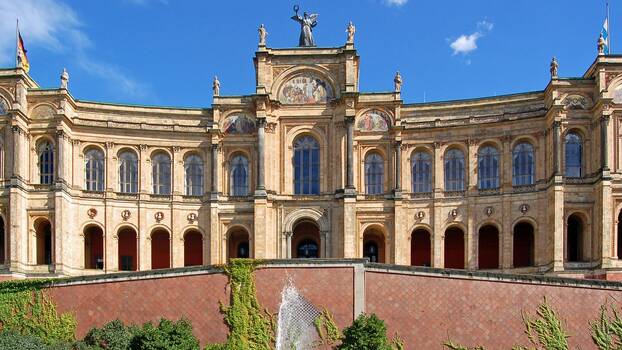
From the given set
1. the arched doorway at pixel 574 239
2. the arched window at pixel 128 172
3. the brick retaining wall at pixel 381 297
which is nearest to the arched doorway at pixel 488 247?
the arched doorway at pixel 574 239

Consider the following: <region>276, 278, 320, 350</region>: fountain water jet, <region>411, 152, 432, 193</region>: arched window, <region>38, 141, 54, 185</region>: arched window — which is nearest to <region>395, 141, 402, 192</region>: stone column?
<region>411, 152, 432, 193</region>: arched window

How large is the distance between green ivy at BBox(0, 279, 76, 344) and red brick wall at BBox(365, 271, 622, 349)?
15.1 meters

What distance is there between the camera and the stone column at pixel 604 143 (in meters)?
50.7

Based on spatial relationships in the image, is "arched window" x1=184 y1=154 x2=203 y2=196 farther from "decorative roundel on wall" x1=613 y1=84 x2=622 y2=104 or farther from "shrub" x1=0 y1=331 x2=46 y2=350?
"decorative roundel on wall" x1=613 y1=84 x2=622 y2=104

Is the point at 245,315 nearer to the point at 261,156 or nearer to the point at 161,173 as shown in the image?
the point at 261,156

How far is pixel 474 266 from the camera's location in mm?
54906

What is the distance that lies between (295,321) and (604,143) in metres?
24.7

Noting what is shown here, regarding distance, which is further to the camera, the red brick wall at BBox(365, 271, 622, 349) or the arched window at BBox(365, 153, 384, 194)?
the arched window at BBox(365, 153, 384, 194)

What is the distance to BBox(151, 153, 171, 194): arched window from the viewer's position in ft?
189

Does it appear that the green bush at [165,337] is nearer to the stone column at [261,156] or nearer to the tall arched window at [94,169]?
the stone column at [261,156]

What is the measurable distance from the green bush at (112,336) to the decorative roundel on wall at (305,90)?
2461 centimetres

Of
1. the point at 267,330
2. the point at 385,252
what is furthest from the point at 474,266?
the point at 267,330

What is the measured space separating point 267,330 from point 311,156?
21.4 metres

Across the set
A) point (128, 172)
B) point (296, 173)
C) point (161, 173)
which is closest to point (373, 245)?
point (296, 173)
